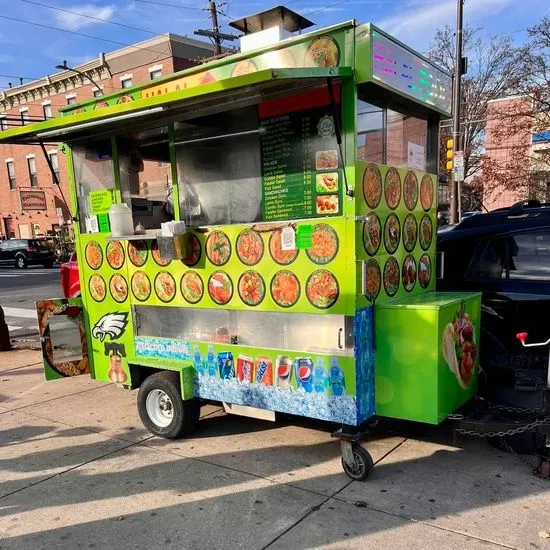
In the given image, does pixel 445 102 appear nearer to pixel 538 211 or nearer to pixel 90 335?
pixel 538 211

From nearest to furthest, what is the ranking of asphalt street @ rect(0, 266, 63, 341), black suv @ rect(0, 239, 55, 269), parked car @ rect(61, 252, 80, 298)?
1. parked car @ rect(61, 252, 80, 298)
2. asphalt street @ rect(0, 266, 63, 341)
3. black suv @ rect(0, 239, 55, 269)

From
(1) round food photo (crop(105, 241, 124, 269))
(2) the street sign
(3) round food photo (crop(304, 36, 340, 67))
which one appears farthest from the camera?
(2) the street sign

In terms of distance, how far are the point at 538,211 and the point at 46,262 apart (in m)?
26.4

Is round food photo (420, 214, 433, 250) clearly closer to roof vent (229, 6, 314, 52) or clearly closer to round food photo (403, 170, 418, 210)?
round food photo (403, 170, 418, 210)

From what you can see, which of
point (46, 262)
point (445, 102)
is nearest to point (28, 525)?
point (445, 102)

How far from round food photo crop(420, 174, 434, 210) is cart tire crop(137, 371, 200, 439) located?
264 centimetres

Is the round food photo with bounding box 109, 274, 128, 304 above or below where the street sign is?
below

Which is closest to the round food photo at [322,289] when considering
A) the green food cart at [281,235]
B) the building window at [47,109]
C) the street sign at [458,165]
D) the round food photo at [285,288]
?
the green food cart at [281,235]

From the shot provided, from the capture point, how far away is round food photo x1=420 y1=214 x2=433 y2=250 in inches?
171

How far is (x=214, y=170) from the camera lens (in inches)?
162

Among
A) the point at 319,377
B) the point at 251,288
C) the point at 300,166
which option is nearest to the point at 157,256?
the point at 251,288

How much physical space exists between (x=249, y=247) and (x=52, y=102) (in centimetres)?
3213

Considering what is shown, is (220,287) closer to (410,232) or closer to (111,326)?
(111,326)

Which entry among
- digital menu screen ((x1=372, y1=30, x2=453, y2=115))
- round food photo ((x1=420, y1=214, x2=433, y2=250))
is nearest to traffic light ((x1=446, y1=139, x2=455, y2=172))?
digital menu screen ((x1=372, y1=30, x2=453, y2=115))
